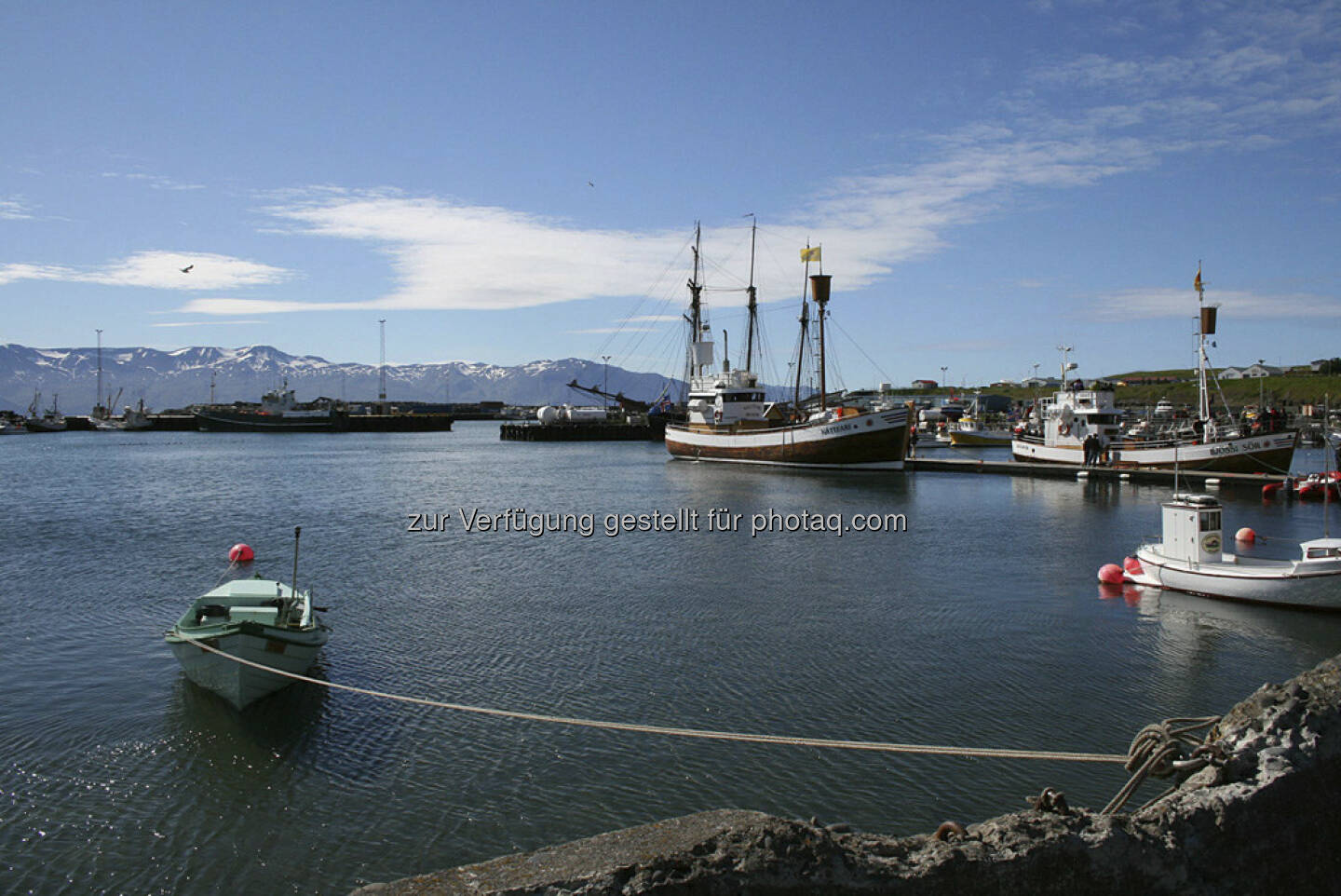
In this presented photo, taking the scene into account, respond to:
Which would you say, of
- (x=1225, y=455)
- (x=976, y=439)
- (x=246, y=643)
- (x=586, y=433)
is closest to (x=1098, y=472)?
(x=1225, y=455)

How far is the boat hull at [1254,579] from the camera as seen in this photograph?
643 inches

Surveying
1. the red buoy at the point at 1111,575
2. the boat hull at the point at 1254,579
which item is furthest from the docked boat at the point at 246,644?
the boat hull at the point at 1254,579

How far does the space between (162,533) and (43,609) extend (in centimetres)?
1112

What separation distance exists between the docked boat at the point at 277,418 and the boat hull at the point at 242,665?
394 feet

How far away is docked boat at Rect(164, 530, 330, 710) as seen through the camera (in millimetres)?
11211

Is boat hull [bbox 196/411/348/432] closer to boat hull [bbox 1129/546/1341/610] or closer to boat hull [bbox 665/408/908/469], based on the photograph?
boat hull [bbox 665/408/908/469]

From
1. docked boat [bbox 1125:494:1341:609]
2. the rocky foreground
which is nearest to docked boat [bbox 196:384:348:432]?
docked boat [bbox 1125:494:1341:609]

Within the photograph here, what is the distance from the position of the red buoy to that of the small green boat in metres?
17.1

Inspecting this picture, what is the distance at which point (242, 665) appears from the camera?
11.1 metres

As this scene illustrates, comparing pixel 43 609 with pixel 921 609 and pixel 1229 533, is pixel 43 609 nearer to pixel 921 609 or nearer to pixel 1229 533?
pixel 921 609

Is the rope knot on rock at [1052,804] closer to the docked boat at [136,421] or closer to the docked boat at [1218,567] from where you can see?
the docked boat at [1218,567]

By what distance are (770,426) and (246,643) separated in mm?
48482

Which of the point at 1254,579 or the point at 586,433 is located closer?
the point at 1254,579

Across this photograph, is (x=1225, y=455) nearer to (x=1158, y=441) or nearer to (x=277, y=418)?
(x=1158, y=441)
